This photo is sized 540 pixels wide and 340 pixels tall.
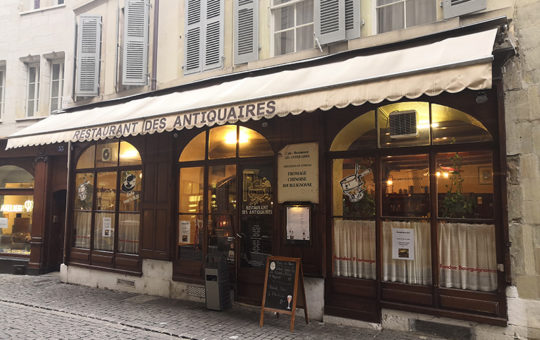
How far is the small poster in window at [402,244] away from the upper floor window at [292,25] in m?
3.57

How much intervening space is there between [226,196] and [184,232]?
1.29 metres

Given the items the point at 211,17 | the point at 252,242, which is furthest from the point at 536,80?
the point at 211,17

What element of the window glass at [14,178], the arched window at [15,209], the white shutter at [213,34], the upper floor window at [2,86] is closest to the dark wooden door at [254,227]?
the white shutter at [213,34]

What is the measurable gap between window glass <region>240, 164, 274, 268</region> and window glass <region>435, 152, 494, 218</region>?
2839 mm

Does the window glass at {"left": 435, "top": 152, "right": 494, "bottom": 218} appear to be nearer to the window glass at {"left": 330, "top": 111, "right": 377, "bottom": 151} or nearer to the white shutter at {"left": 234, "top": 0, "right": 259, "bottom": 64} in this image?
the window glass at {"left": 330, "top": 111, "right": 377, "bottom": 151}

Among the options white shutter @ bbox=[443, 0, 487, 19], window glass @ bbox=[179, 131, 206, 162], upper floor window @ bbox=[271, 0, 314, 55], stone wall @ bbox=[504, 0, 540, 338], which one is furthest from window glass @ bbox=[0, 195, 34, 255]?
stone wall @ bbox=[504, 0, 540, 338]

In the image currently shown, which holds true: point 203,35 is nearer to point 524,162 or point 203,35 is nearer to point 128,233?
point 128,233

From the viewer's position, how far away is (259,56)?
7.55 m

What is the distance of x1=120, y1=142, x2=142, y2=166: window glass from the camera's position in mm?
9105

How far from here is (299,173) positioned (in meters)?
6.80

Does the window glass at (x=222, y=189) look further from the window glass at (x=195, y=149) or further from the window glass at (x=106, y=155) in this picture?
the window glass at (x=106, y=155)

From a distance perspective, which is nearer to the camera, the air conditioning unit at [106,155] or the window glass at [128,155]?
the window glass at [128,155]

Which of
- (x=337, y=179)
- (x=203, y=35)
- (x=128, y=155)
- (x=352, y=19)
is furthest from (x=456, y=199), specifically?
(x=128, y=155)

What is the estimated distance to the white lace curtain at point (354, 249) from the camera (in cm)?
621
